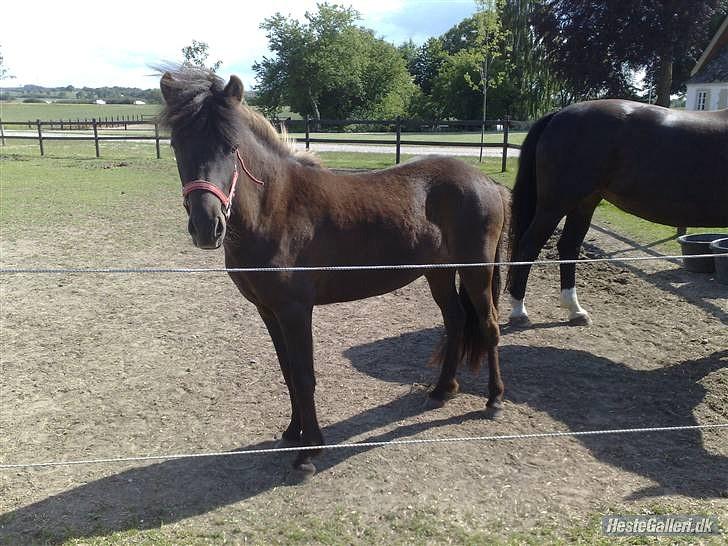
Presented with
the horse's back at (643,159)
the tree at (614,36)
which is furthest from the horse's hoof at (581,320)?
the tree at (614,36)

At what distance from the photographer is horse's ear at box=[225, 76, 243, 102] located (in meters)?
2.71

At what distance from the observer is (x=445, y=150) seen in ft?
74.7

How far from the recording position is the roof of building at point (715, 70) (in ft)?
94.1

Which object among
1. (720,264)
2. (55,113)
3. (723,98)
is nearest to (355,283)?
(720,264)

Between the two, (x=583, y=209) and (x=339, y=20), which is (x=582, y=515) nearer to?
(x=583, y=209)

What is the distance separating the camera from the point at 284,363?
11.3 feet

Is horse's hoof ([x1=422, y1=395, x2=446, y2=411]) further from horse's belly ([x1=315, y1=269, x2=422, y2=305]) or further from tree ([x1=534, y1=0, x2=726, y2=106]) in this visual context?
tree ([x1=534, y1=0, x2=726, y2=106])

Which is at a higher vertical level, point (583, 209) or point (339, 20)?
point (339, 20)

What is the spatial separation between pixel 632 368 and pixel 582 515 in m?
2.16

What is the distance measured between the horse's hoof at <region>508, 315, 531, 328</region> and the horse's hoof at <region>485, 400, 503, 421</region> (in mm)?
1815

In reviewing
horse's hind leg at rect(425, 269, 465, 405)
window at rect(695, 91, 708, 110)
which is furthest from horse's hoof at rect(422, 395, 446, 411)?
window at rect(695, 91, 708, 110)

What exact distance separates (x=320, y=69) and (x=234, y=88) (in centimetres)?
4257

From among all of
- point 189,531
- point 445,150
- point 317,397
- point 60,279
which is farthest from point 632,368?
point 445,150

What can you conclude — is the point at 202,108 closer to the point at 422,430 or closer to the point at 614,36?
the point at 422,430
